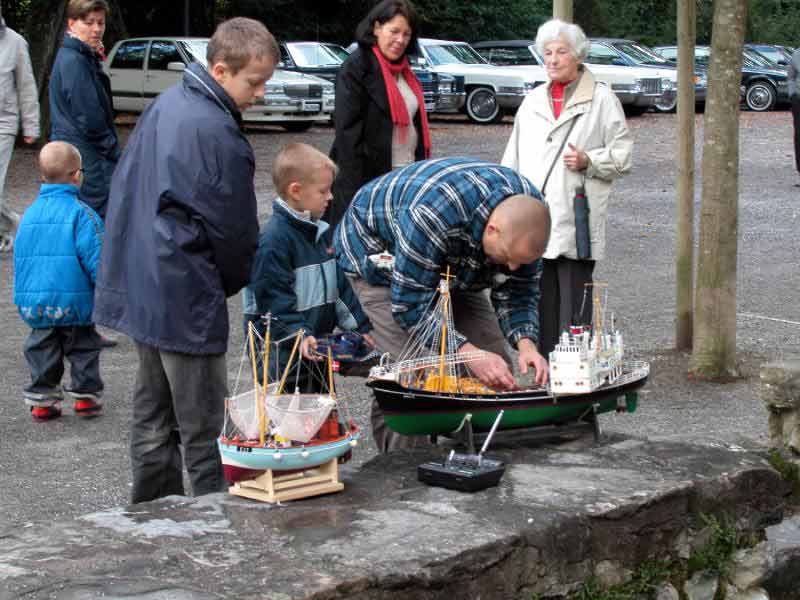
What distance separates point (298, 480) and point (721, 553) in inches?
68.3

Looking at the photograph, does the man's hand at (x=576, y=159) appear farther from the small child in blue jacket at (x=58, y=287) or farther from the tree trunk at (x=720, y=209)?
the small child in blue jacket at (x=58, y=287)

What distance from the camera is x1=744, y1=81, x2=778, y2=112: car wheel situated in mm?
29336

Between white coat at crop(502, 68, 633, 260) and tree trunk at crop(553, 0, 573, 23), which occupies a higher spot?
tree trunk at crop(553, 0, 573, 23)

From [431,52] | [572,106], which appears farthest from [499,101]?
[572,106]

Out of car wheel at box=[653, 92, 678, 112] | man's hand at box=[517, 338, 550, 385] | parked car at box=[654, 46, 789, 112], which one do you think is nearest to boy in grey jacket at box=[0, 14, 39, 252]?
man's hand at box=[517, 338, 550, 385]

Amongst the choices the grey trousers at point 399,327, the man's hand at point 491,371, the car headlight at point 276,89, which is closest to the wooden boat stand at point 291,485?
the man's hand at point 491,371

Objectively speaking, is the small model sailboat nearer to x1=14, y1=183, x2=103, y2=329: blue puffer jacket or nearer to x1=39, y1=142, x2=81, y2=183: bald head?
x1=14, y1=183, x2=103, y2=329: blue puffer jacket

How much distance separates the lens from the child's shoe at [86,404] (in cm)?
713

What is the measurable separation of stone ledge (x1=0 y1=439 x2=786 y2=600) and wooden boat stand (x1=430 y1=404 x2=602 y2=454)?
0.07 m

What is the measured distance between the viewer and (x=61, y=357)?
279 inches

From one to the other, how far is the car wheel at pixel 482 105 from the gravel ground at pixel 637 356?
852 centimetres

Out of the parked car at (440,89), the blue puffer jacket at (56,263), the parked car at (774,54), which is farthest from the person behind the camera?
the parked car at (774,54)

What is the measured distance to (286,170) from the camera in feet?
17.2

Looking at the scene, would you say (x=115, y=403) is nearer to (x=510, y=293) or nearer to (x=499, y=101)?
(x=510, y=293)
